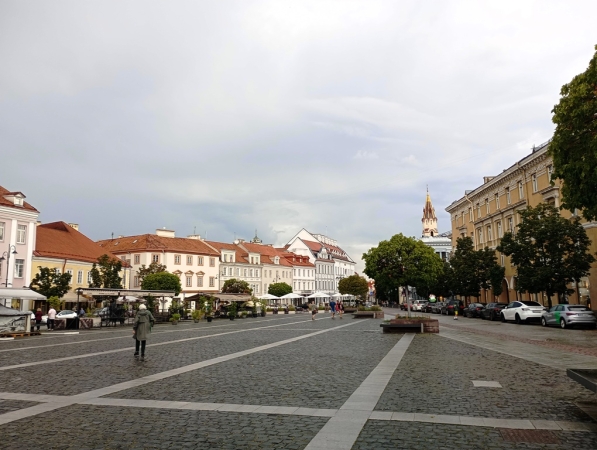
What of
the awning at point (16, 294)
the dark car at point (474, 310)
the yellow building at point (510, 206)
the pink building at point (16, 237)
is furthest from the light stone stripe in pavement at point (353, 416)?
the pink building at point (16, 237)

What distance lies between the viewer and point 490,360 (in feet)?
42.1

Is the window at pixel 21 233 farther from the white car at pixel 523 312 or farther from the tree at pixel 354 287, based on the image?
the tree at pixel 354 287

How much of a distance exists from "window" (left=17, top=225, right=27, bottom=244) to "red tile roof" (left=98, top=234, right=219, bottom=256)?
88.9 ft

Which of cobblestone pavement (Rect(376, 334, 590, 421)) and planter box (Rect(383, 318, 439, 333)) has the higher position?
planter box (Rect(383, 318, 439, 333))

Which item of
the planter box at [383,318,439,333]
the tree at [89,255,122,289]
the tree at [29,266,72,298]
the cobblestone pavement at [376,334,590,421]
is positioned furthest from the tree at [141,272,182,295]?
the cobblestone pavement at [376,334,590,421]

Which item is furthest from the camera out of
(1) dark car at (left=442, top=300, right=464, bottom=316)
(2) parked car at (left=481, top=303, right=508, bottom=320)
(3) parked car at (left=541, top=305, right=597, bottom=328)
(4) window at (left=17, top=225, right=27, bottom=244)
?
(1) dark car at (left=442, top=300, right=464, bottom=316)

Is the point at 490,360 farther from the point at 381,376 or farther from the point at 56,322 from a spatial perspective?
the point at 56,322

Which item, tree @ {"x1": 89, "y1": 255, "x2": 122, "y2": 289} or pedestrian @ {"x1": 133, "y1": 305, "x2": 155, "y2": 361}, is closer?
pedestrian @ {"x1": 133, "y1": 305, "x2": 155, "y2": 361}

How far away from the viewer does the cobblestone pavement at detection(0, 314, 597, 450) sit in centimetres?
579

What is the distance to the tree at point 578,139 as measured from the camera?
19.8 m

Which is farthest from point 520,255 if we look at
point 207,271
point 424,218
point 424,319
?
point 424,218

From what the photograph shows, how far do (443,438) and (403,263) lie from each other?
2131cm

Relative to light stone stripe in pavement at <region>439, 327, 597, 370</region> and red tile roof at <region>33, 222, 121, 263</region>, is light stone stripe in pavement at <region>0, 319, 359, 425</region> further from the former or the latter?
red tile roof at <region>33, 222, 121, 263</region>

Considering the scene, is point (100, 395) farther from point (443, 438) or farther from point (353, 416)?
point (443, 438)
